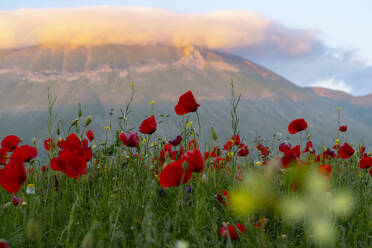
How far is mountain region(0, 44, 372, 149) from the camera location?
496 ft

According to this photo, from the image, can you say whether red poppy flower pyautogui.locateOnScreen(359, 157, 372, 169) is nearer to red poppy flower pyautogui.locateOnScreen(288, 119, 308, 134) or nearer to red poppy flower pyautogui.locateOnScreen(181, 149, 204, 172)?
red poppy flower pyautogui.locateOnScreen(288, 119, 308, 134)

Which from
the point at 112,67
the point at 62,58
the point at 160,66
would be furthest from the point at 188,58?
the point at 62,58

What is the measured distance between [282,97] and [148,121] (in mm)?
189210

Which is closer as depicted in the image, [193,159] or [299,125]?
[193,159]

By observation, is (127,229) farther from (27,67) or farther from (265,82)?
(27,67)

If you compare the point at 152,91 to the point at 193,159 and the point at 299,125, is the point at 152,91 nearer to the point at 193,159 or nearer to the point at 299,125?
the point at 299,125

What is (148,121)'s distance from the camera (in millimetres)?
2254

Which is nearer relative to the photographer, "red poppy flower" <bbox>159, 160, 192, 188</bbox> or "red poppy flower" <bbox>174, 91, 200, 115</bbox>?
"red poppy flower" <bbox>159, 160, 192, 188</bbox>

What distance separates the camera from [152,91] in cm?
16738

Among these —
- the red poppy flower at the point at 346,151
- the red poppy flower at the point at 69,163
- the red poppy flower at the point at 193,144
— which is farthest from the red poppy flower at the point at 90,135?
the red poppy flower at the point at 346,151

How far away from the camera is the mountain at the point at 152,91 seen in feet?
496

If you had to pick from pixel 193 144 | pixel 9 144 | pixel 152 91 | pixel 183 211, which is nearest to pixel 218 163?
pixel 193 144

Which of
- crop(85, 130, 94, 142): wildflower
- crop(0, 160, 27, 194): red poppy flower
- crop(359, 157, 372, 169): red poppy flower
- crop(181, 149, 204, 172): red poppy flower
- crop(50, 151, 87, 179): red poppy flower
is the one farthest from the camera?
crop(85, 130, 94, 142): wildflower

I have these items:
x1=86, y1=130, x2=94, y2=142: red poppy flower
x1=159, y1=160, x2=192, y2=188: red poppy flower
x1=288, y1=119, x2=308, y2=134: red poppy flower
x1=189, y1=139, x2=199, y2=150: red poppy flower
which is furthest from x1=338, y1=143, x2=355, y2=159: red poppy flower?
x1=86, y1=130, x2=94, y2=142: red poppy flower
